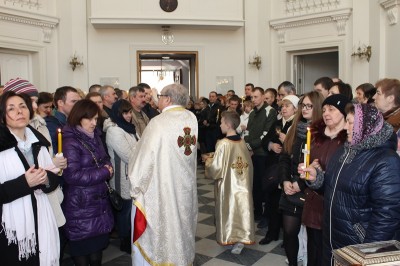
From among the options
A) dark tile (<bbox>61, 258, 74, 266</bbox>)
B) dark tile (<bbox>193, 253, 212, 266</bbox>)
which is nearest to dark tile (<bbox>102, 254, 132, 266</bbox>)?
dark tile (<bbox>61, 258, 74, 266</bbox>)

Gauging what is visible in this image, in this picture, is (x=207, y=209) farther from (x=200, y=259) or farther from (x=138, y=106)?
(x=138, y=106)

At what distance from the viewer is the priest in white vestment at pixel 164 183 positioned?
327cm

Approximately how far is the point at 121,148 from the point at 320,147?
1.98m

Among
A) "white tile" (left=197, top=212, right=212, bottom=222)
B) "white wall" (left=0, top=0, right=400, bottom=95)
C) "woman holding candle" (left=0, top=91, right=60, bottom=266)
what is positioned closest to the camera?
"woman holding candle" (left=0, top=91, right=60, bottom=266)

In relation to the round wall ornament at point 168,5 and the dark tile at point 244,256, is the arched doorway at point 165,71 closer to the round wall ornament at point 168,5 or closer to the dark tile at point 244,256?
the round wall ornament at point 168,5

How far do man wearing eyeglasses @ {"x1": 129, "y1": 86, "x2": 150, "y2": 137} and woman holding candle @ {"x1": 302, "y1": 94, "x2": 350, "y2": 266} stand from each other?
7.58 feet

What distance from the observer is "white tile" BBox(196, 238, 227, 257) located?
449cm

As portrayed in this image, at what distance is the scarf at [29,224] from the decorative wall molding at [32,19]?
7989 millimetres

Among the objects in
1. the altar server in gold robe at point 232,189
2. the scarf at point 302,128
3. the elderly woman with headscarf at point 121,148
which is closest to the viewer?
the scarf at point 302,128

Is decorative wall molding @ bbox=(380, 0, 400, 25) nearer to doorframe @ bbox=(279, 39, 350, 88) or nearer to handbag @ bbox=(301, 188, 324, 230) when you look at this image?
doorframe @ bbox=(279, 39, 350, 88)

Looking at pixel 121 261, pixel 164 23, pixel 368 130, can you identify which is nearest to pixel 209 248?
pixel 121 261

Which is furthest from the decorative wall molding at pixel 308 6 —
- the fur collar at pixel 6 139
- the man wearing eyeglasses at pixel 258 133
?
the fur collar at pixel 6 139

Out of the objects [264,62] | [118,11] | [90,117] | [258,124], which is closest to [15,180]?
[90,117]

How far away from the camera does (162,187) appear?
331 centimetres
